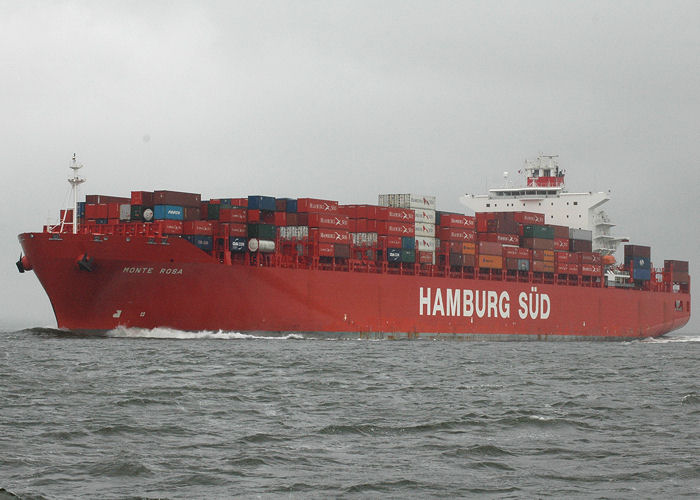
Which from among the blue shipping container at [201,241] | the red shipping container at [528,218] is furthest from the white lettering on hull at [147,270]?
the red shipping container at [528,218]

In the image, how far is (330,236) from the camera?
154ft

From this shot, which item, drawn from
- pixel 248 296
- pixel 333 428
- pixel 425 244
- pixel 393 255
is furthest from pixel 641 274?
pixel 333 428

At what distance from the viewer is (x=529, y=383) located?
28.7 meters

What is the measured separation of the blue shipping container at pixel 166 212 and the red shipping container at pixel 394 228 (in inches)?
458

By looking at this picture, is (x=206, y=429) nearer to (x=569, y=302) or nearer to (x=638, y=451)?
(x=638, y=451)

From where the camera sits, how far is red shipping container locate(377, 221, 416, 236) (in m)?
50.2

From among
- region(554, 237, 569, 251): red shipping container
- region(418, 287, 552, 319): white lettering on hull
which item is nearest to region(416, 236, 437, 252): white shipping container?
region(418, 287, 552, 319): white lettering on hull

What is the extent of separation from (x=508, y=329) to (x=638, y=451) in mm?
40938

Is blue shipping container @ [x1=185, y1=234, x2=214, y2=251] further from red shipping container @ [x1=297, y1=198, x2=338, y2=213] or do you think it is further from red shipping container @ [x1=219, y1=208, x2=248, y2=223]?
red shipping container @ [x1=297, y1=198, x2=338, y2=213]

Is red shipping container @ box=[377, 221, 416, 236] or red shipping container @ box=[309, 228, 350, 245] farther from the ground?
red shipping container @ box=[377, 221, 416, 236]

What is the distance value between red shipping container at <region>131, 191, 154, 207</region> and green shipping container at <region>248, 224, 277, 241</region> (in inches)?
182

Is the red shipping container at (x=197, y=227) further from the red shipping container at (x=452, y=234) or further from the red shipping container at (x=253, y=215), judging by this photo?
the red shipping container at (x=452, y=234)

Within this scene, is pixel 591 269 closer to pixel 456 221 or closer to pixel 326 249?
pixel 456 221

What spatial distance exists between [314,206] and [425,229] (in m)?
8.24
